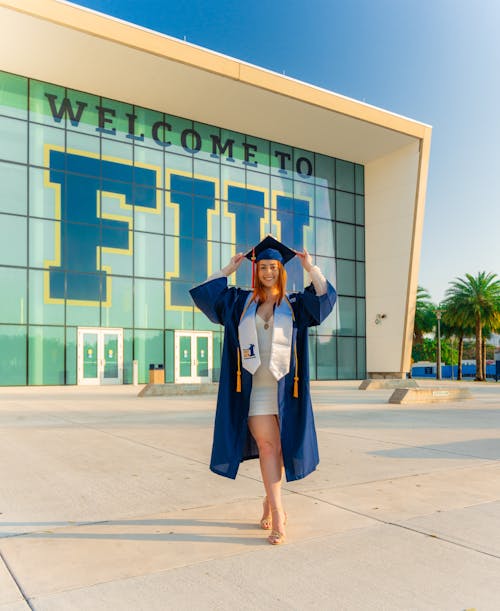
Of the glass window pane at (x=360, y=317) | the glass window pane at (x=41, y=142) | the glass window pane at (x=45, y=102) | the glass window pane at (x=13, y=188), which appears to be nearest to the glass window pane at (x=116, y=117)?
the glass window pane at (x=45, y=102)

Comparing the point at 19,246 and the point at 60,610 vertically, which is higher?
the point at 19,246

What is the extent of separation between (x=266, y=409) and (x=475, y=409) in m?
11.8

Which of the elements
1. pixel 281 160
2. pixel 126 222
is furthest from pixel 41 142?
pixel 281 160

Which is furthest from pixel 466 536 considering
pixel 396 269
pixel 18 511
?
pixel 396 269

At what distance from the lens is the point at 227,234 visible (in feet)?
103

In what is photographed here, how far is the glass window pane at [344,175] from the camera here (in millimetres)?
36312

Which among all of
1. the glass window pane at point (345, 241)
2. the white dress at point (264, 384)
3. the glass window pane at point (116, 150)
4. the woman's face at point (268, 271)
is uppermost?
the glass window pane at point (116, 150)

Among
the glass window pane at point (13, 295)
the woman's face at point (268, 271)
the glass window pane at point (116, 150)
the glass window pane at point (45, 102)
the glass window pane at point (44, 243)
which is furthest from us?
the glass window pane at point (116, 150)

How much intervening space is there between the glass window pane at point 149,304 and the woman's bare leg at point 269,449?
2476cm

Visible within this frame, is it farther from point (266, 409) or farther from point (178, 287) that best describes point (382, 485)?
point (178, 287)

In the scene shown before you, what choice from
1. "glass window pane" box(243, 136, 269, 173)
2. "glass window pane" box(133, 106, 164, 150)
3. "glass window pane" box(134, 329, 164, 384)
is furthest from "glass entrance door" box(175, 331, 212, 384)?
"glass window pane" box(243, 136, 269, 173)

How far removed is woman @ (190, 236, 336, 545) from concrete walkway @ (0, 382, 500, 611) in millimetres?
491

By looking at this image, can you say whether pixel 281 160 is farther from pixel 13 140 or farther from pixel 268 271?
pixel 268 271

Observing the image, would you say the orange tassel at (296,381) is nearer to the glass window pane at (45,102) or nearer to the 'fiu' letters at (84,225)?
the 'fiu' letters at (84,225)
